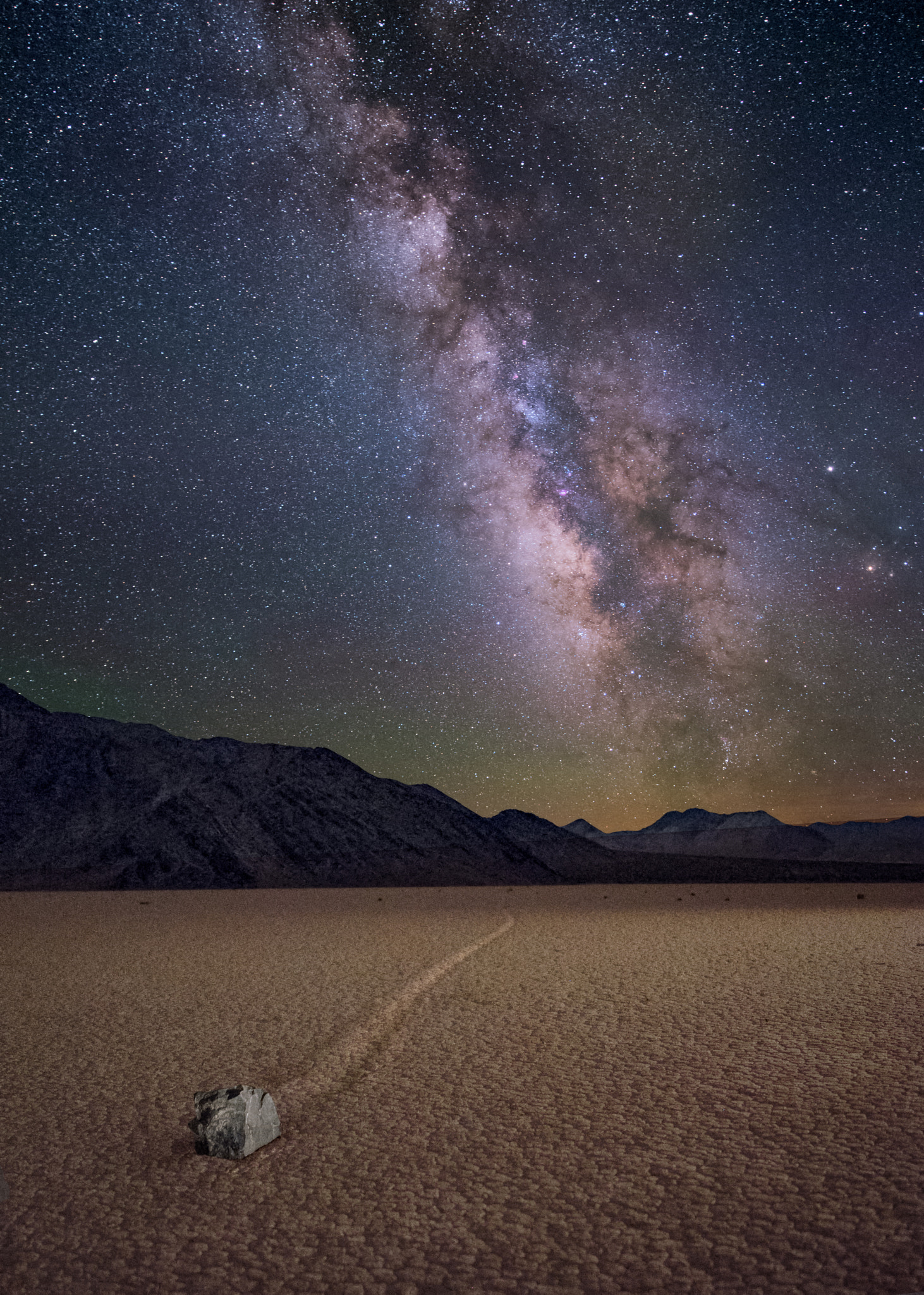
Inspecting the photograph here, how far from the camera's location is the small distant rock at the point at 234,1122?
469 cm

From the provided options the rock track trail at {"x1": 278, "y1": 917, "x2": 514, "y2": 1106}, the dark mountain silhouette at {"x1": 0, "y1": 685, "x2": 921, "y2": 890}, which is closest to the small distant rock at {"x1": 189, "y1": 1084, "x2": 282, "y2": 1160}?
the rock track trail at {"x1": 278, "y1": 917, "x2": 514, "y2": 1106}

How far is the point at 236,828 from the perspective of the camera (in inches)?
2926

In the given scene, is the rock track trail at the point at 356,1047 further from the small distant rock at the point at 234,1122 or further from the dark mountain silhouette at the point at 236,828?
the dark mountain silhouette at the point at 236,828

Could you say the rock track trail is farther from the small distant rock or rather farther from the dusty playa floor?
the small distant rock

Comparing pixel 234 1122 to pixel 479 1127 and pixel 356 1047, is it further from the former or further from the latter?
pixel 356 1047

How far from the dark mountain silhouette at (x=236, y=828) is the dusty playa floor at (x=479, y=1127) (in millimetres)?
45785

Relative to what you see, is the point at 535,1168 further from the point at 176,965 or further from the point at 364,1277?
the point at 176,965

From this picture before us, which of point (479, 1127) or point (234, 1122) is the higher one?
point (234, 1122)

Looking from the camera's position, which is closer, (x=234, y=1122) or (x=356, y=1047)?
(x=234, y=1122)

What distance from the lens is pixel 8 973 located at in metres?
11.9

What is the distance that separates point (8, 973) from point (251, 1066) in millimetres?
7400

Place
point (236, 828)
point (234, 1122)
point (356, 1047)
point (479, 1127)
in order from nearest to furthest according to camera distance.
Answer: point (234, 1122) → point (479, 1127) → point (356, 1047) → point (236, 828)

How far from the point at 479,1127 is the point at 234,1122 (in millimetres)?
1475

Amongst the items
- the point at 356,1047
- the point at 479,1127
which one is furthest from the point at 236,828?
the point at 479,1127
